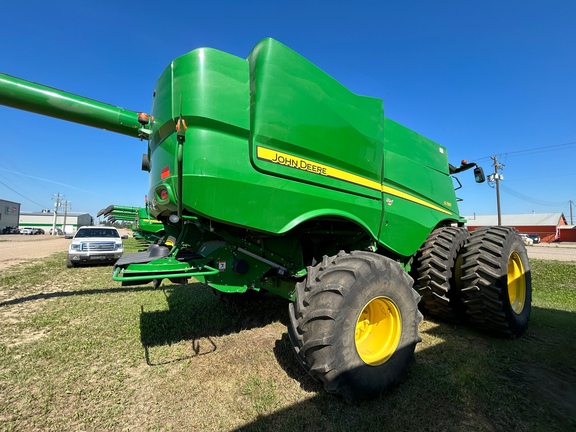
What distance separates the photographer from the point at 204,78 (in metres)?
2.37

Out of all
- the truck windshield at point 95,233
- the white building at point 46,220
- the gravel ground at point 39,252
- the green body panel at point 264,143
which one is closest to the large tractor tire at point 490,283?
the green body panel at point 264,143

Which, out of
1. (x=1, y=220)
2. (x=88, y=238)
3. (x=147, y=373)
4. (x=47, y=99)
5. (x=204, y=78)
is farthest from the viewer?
(x=1, y=220)

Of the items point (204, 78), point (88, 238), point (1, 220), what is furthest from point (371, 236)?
point (1, 220)

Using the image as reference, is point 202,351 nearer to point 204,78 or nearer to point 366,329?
point 366,329

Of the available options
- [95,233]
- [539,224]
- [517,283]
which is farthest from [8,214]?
[539,224]

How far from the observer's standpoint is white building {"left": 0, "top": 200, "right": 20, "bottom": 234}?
59.2m

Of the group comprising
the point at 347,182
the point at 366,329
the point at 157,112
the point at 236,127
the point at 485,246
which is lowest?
the point at 366,329

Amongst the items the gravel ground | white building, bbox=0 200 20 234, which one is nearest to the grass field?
the gravel ground

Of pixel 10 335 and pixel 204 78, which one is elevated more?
pixel 204 78

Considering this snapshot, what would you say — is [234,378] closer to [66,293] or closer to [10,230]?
[66,293]

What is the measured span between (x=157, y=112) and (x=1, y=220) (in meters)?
79.9

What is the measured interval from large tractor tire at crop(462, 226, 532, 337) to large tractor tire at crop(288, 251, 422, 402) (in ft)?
4.52

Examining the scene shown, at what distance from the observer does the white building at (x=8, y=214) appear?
59.2m

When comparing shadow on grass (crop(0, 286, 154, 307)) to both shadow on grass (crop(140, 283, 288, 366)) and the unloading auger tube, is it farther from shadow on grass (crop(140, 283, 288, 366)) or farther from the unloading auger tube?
the unloading auger tube
